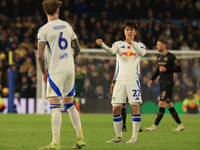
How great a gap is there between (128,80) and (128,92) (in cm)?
19

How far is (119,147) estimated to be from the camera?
5086mm

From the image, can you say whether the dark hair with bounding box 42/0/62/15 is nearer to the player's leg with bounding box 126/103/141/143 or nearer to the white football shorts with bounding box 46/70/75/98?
the white football shorts with bounding box 46/70/75/98

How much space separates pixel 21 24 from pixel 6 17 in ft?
3.24

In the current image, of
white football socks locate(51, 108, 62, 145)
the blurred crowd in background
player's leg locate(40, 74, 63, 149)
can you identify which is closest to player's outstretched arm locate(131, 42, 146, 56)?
player's leg locate(40, 74, 63, 149)

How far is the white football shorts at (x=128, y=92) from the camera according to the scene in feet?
18.4

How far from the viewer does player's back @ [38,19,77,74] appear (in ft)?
14.9

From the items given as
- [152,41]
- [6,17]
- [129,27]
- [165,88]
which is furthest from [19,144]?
[6,17]

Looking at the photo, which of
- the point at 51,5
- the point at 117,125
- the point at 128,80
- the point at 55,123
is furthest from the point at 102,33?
the point at 55,123

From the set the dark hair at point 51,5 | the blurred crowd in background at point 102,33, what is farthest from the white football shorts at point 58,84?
the blurred crowd in background at point 102,33

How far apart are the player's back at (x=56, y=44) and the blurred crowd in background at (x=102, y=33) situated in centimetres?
829

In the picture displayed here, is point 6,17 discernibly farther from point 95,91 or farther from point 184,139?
point 184,139

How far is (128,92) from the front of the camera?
5.65 m

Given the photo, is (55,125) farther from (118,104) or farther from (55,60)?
(118,104)

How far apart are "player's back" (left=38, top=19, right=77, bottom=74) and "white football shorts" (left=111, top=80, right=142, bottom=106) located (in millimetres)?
1291
